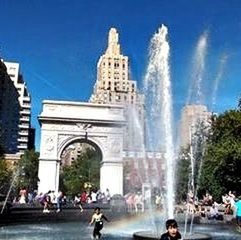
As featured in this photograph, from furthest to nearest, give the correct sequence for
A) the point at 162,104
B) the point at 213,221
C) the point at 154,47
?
the point at 213,221, the point at 154,47, the point at 162,104

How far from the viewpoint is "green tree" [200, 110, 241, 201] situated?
33.3 meters

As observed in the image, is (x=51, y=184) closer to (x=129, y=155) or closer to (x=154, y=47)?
(x=129, y=155)

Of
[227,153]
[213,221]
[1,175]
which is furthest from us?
[1,175]

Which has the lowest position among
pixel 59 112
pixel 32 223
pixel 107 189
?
pixel 32 223

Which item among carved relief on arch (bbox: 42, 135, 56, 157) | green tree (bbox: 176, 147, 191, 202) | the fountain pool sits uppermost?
carved relief on arch (bbox: 42, 135, 56, 157)

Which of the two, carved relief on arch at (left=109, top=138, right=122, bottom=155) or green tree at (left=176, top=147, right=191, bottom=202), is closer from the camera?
carved relief on arch at (left=109, top=138, right=122, bottom=155)

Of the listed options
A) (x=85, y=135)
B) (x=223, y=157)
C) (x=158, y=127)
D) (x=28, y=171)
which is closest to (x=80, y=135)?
(x=85, y=135)

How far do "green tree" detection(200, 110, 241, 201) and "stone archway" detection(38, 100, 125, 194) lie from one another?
8326mm

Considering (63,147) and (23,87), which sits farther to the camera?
(23,87)

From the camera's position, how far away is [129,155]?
1909 inches

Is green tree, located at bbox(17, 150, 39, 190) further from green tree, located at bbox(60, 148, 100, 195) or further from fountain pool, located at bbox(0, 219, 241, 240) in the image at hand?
fountain pool, located at bbox(0, 219, 241, 240)

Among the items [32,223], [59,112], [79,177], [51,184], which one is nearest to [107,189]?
[51,184]

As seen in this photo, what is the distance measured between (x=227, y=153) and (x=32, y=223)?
15.8 m

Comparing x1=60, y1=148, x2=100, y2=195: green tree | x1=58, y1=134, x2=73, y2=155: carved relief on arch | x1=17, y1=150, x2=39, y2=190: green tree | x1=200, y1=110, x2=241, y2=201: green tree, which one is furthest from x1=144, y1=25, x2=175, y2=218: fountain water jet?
x1=17, y1=150, x2=39, y2=190: green tree
